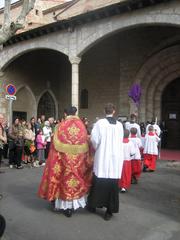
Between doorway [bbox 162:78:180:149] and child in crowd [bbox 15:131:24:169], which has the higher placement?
doorway [bbox 162:78:180:149]

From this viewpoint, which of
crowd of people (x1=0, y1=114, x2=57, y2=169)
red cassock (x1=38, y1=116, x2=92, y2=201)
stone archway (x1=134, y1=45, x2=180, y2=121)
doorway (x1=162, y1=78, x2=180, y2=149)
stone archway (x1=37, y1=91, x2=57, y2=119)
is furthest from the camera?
stone archway (x1=37, y1=91, x2=57, y2=119)

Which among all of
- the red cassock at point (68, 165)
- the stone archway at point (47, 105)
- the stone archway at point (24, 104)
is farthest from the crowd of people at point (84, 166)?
the stone archway at point (47, 105)

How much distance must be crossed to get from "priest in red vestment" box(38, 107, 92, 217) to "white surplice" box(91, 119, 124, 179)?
0.81 ft

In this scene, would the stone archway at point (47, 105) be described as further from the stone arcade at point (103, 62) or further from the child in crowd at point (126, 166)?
the child in crowd at point (126, 166)

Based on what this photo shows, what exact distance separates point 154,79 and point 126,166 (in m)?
11.7

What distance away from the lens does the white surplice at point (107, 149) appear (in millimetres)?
5555

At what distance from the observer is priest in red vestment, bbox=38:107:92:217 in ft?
18.4

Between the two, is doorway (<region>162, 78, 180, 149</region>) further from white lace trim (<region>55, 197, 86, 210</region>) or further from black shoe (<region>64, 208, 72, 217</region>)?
black shoe (<region>64, 208, 72, 217</region>)

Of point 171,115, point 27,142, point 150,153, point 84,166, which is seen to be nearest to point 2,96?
point 171,115

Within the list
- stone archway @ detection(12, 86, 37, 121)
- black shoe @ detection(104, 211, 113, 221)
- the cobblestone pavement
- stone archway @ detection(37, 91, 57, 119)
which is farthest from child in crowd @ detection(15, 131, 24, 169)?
stone archway @ detection(37, 91, 57, 119)

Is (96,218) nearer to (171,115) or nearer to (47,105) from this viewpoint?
(171,115)

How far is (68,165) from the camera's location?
563 centimetres

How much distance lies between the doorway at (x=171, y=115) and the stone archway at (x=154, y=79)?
419 millimetres

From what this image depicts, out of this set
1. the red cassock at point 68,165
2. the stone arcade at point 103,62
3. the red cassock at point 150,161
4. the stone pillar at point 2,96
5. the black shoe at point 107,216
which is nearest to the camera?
the black shoe at point 107,216
